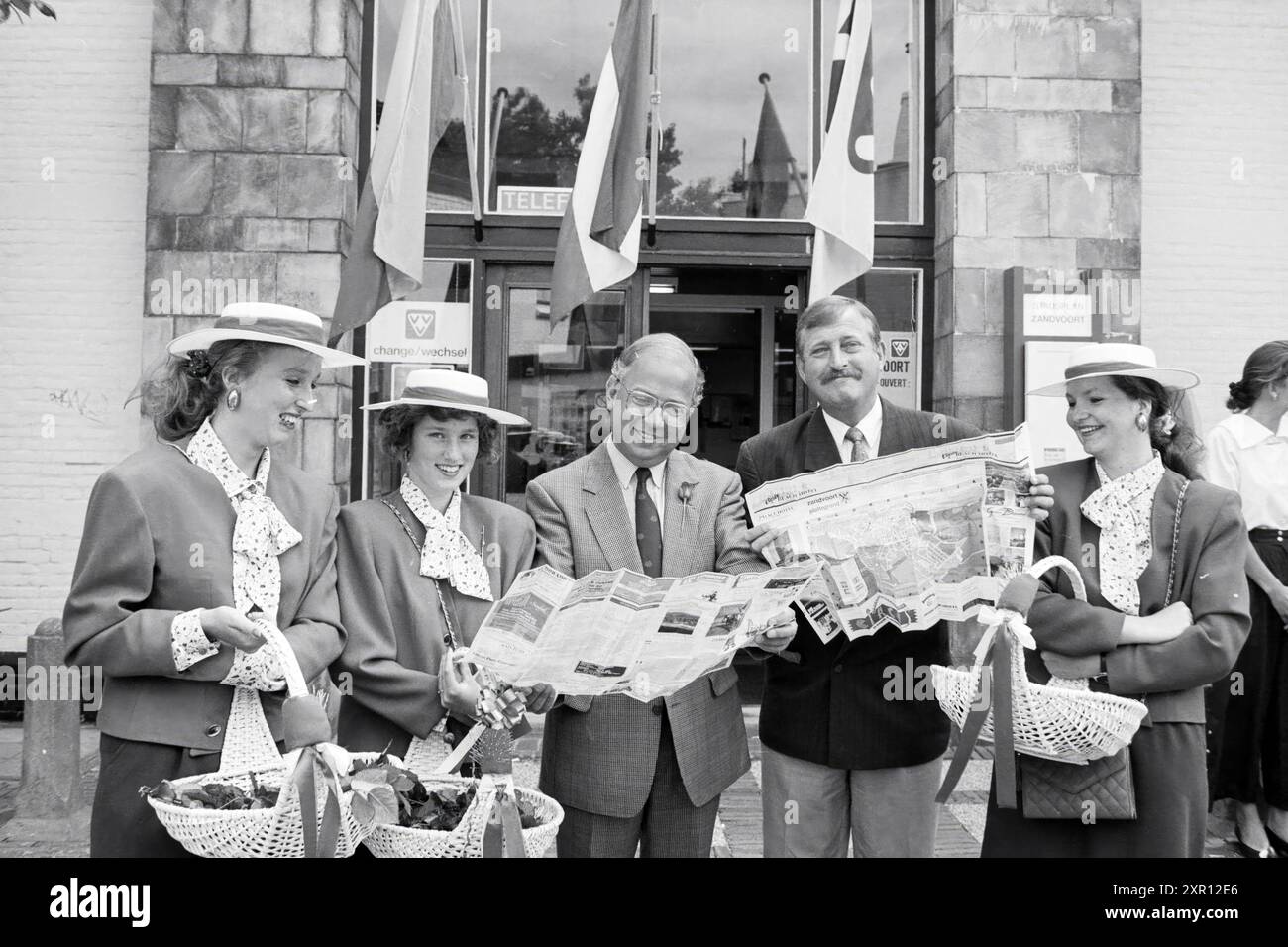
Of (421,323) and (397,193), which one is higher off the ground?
(397,193)

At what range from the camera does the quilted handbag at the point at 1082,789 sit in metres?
2.92

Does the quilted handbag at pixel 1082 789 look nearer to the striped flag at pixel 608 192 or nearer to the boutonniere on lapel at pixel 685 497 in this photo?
the boutonniere on lapel at pixel 685 497

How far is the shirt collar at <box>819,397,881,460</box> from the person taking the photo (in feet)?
11.0

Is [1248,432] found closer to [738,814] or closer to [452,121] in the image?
[738,814]

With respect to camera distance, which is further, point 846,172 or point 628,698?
point 846,172

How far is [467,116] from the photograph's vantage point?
24.2 ft

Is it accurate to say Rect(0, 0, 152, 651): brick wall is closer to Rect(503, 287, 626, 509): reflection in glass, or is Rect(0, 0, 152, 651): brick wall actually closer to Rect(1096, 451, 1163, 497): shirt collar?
Rect(503, 287, 626, 509): reflection in glass

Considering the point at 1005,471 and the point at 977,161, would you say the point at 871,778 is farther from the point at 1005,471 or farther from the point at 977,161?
the point at 977,161

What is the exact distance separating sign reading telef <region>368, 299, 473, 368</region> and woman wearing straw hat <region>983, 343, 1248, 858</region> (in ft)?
17.3

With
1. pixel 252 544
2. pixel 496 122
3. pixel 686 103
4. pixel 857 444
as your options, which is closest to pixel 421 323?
pixel 496 122

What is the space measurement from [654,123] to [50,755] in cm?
545

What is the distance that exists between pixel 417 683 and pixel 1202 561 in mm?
2150

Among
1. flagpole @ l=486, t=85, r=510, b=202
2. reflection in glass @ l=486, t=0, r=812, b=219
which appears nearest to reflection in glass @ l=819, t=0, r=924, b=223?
reflection in glass @ l=486, t=0, r=812, b=219
